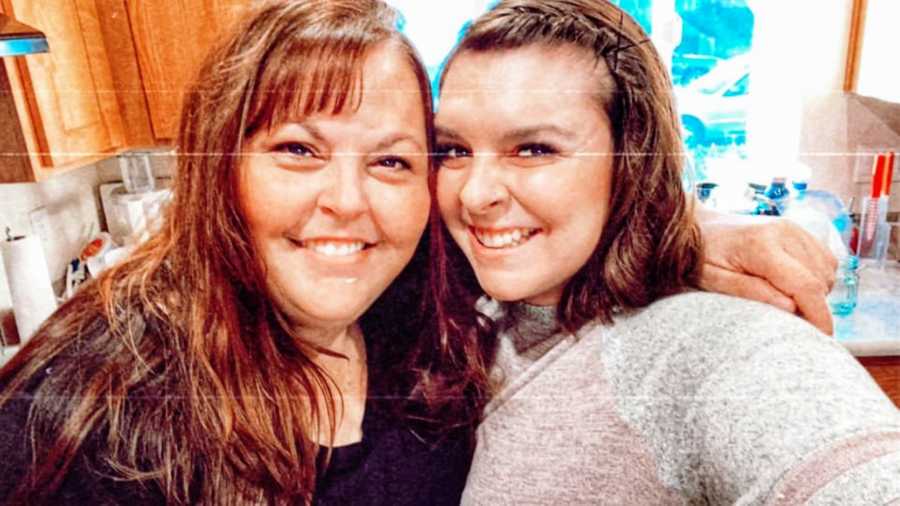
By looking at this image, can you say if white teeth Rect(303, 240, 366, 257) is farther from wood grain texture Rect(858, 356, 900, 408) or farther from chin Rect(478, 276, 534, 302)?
wood grain texture Rect(858, 356, 900, 408)

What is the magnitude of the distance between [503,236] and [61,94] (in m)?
0.38

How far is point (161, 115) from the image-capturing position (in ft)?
1.63

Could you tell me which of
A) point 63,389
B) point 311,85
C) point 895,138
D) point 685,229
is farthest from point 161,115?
point 895,138

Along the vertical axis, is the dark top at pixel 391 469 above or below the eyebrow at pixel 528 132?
below

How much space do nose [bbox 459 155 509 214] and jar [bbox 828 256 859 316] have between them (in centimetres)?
33

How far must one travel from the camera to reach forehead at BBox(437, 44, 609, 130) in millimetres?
458

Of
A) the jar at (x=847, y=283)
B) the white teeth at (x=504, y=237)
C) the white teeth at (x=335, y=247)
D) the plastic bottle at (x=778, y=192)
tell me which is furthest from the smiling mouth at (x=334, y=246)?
the jar at (x=847, y=283)

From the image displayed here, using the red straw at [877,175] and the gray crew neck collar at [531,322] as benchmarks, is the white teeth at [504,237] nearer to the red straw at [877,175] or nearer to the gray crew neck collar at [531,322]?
the gray crew neck collar at [531,322]

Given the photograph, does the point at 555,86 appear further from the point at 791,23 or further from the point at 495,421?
the point at 495,421

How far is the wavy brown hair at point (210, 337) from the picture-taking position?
465mm

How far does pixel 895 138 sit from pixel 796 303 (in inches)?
6.3

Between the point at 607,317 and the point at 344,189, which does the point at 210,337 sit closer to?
the point at 344,189

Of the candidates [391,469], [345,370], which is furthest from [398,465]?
[345,370]

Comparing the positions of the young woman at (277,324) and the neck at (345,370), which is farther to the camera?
the neck at (345,370)
